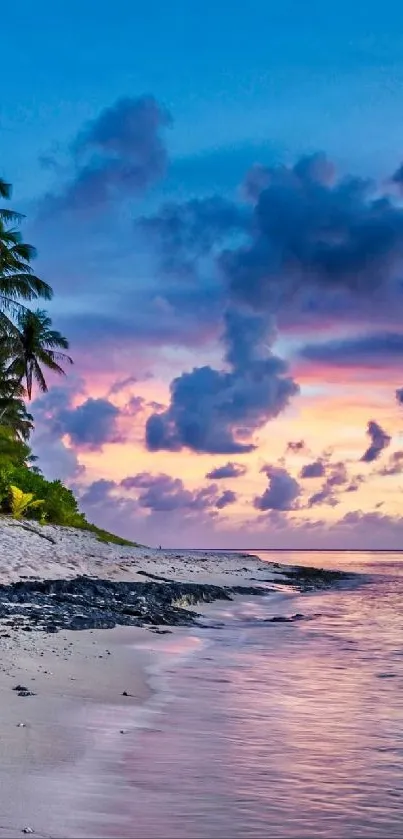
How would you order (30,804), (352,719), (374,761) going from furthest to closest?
(352,719) < (374,761) < (30,804)

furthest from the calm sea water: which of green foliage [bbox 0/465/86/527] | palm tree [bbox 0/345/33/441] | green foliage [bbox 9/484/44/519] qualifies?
palm tree [bbox 0/345/33/441]

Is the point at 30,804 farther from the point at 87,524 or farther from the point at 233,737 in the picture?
the point at 87,524

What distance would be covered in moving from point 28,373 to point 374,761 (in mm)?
48004

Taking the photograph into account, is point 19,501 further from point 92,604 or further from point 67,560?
point 92,604

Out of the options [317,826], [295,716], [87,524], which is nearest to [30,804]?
[317,826]

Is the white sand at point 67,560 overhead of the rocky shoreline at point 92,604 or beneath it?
overhead

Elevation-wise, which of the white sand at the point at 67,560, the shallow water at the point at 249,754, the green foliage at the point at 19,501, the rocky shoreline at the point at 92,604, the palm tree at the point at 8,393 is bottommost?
the shallow water at the point at 249,754

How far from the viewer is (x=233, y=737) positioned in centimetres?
793

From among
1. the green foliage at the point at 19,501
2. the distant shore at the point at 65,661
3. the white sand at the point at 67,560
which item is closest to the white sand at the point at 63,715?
the distant shore at the point at 65,661

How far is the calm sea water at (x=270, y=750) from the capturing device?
5.50 m

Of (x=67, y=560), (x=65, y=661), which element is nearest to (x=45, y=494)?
(x=67, y=560)

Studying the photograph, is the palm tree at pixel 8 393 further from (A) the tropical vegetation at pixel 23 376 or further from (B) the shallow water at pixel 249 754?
(B) the shallow water at pixel 249 754

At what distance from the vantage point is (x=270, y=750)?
7.45 meters

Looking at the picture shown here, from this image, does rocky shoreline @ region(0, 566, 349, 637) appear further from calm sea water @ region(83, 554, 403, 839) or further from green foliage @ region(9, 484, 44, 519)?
green foliage @ region(9, 484, 44, 519)
